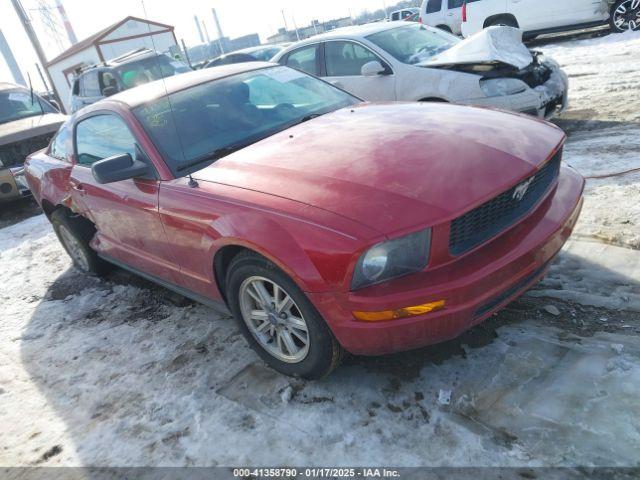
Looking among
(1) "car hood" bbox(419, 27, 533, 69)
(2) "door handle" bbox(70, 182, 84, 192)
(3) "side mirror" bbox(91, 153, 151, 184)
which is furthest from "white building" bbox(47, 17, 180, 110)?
(3) "side mirror" bbox(91, 153, 151, 184)

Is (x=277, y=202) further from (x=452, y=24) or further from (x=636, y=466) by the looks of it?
(x=452, y=24)

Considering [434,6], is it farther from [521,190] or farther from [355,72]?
[521,190]

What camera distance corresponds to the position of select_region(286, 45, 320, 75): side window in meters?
6.78

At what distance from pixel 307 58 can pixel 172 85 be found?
3657mm

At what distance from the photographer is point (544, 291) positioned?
3.03m

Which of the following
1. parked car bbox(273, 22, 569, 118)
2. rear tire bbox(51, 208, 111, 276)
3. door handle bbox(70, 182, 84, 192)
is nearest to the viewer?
door handle bbox(70, 182, 84, 192)

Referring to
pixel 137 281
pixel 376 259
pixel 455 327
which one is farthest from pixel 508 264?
pixel 137 281

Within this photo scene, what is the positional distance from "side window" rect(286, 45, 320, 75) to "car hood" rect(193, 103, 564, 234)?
3.88 m

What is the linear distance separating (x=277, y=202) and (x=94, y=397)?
5.74 feet

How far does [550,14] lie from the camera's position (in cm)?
1112

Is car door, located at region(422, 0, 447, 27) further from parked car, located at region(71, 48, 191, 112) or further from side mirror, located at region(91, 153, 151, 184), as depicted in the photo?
side mirror, located at region(91, 153, 151, 184)

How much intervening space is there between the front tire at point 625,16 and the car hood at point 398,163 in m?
9.78

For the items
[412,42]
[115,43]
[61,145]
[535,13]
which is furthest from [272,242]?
[115,43]

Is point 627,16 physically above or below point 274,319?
above
